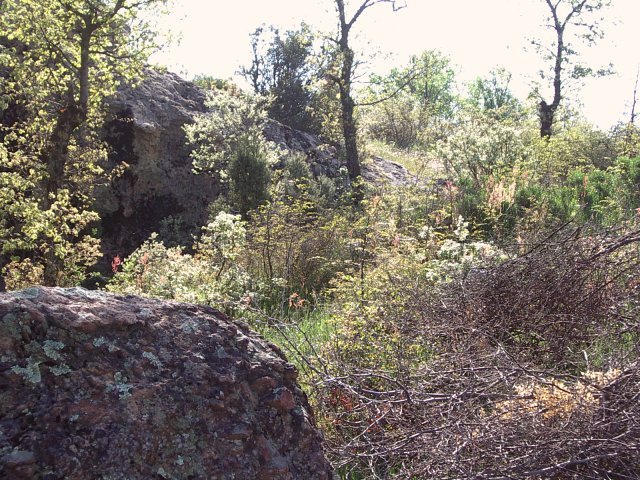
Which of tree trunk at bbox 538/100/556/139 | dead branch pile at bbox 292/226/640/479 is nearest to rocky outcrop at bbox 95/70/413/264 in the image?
dead branch pile at bbox 292/226/640/479

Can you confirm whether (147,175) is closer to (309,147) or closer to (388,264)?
(309,147)

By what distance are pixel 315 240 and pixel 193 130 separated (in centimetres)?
544

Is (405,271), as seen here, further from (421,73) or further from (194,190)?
(421,73)

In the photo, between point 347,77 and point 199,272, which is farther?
point 347,77

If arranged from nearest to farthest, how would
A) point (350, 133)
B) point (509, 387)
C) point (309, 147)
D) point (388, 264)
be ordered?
1. point (509, 387)
2. point (388, 264)
3. point (350, 133)
4. point (309, 147)

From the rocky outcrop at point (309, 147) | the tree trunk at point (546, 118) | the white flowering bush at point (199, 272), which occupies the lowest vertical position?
the white flowering bush at point (199, 272)

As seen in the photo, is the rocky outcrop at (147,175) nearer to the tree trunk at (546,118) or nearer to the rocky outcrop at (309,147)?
the rocky outcrop at (309,147)

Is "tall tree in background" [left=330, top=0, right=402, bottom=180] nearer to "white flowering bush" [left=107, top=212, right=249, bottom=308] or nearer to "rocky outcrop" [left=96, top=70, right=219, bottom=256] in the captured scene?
"rocky outcrop" [left=96, top=70, right=219, bottom=256]

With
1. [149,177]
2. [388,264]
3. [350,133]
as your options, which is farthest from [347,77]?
[388,264]

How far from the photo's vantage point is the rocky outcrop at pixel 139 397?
131 cm

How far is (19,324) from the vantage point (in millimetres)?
1445

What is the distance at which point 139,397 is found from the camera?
1459 mm

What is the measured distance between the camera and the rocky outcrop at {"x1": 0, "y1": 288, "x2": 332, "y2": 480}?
131 cm

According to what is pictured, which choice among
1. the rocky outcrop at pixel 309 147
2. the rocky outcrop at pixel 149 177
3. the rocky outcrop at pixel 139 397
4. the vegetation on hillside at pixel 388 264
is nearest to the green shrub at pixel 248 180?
the vegetation on hillside at pixel 388 264
